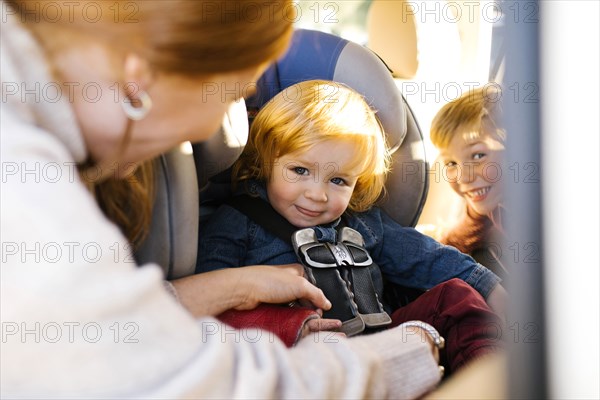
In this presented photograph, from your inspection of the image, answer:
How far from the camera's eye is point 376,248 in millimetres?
1575

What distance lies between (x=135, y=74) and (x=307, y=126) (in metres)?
0.63

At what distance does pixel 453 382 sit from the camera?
0.96 m

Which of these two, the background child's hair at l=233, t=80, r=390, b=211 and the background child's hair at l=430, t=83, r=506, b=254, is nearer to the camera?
Answer: the background child's hair at l=233, t=80, r=390, b=211

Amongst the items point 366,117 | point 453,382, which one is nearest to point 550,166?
point 453,382

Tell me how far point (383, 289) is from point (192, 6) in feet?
3.12

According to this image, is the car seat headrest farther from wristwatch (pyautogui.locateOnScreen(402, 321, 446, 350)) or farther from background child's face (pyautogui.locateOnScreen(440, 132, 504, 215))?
wristwatch (pyautogui.locateOnScreen(402, 321, 446, 350))

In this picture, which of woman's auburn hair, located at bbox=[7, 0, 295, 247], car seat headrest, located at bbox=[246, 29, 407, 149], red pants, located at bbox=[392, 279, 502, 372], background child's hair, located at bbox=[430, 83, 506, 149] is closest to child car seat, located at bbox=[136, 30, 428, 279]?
car seat headrest, located at bbox=[246, 29, 407, 149]

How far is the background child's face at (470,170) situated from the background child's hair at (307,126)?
0.80 ft

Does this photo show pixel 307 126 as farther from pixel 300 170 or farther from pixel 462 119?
pixel 462 119

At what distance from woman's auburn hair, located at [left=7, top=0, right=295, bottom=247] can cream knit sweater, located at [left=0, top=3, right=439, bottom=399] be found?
4 centimetres

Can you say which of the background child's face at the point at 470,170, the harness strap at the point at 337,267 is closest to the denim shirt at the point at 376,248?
the harness strap at the point at 337,267

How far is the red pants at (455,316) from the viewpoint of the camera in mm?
1192

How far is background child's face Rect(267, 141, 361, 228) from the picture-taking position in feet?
4.66

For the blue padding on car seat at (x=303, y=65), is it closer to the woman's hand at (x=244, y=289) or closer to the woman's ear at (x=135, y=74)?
the woman's hand at (x=244, y=289)
